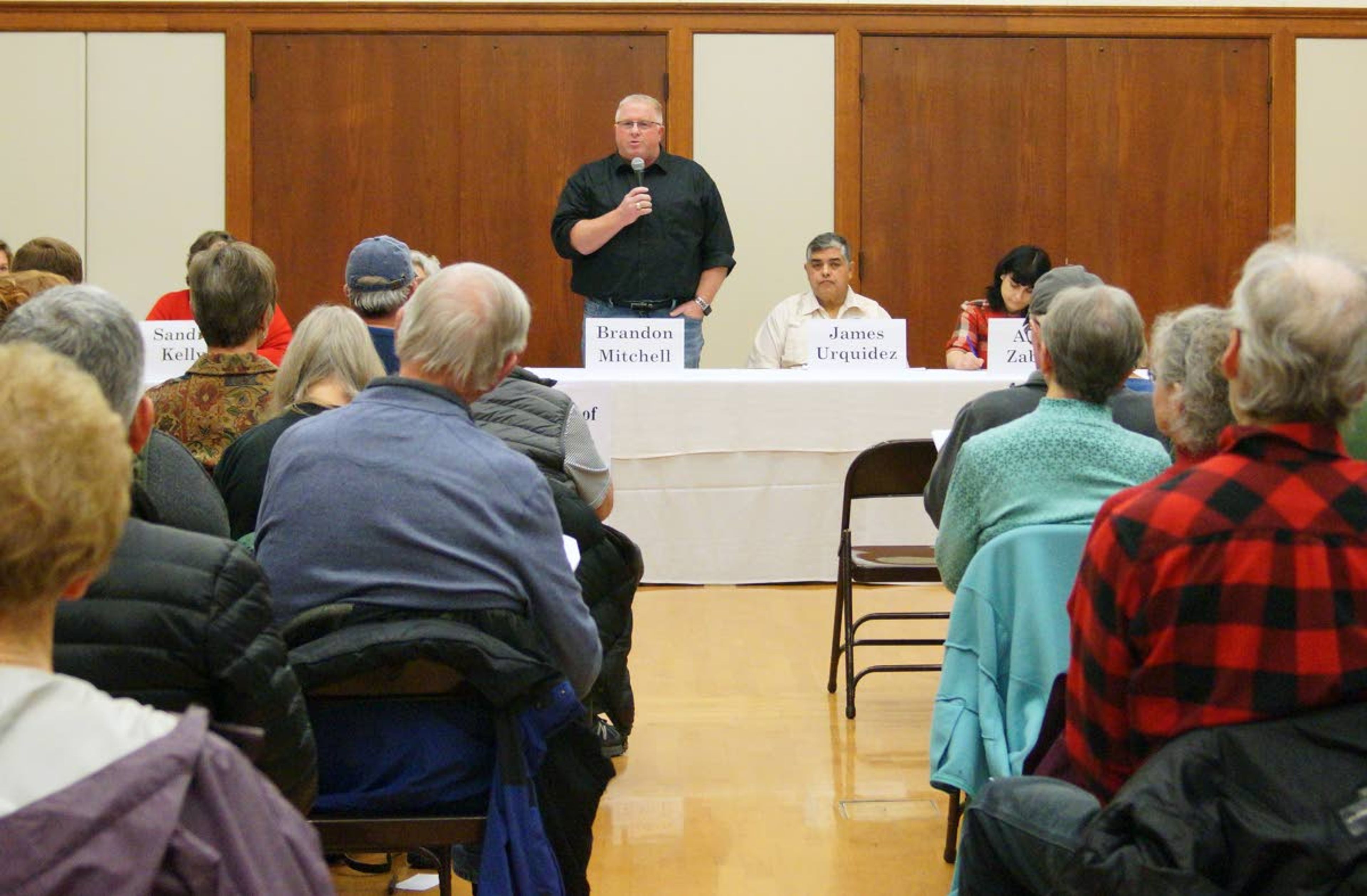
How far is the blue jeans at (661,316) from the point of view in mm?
6055

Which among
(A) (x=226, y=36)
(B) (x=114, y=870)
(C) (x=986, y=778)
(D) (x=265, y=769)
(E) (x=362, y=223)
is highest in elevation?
(A) (x=226, y=36)

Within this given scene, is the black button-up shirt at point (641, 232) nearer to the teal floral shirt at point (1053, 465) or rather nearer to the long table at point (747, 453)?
the long table at point (747, 453)

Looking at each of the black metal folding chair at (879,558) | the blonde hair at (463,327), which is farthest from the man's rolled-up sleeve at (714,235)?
the blonde hair at (463,327)

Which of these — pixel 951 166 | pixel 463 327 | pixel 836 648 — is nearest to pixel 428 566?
pixel 463 327

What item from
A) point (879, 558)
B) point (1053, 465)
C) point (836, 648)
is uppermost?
point (1053, 465)

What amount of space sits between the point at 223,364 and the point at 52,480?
2.23m

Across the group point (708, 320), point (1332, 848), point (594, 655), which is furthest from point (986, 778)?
point (708, 320)

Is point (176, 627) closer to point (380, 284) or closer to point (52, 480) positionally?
point (52, 480)

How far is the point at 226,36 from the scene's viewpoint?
24.3 ft

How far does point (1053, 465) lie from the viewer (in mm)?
2488

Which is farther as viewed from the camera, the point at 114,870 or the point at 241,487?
the point at 241,487

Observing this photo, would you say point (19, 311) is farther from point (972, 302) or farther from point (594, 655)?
point (972, 302)

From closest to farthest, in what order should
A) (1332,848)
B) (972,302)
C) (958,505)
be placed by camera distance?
1. (1332,848)
2. (958,505)
3. (972,302)

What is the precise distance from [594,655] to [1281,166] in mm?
6400
